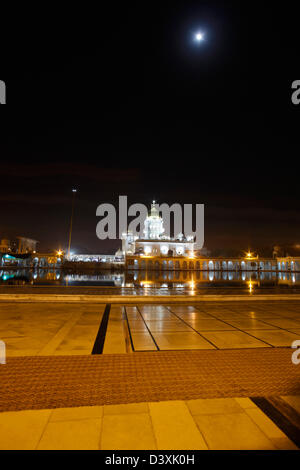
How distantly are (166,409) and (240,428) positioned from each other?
2.43 ft

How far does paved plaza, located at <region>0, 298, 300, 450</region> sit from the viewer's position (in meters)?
2.18

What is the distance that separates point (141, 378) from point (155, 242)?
308 ft

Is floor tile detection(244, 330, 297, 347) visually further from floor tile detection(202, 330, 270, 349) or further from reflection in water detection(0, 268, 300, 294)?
reflection in water detection(0, 268, 300, 294)

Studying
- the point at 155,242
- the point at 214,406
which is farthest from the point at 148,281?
the point at 155,242

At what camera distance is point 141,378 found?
3.31 meters

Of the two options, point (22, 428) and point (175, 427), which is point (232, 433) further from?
point (22, 428)

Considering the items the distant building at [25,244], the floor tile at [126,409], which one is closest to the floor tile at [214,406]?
the floor tile at [126,409]

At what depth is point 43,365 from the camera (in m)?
3.67

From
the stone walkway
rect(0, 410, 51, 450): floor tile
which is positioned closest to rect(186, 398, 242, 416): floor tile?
the stone walkway

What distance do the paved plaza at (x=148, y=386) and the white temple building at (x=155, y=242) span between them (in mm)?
85913

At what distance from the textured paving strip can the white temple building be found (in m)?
87.2

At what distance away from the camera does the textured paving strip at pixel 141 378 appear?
2.82m
